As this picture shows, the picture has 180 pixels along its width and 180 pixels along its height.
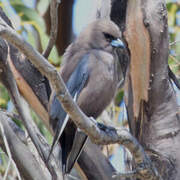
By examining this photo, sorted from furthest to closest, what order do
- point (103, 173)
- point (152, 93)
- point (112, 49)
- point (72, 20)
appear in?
point (72, 20)
point (112, 49)
point (103, 173)
point (152, 93)

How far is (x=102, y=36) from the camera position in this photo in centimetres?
381

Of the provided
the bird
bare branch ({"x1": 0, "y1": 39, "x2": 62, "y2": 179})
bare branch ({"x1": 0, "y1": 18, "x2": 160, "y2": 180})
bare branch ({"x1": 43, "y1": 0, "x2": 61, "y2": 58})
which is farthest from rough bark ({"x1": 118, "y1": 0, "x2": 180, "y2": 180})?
bare branch ({"x1": 0, "y1": 39, "x2": 62, "y2": 179})

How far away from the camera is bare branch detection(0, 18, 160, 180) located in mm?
2209

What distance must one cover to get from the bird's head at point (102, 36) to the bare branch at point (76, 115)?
90 centimetres

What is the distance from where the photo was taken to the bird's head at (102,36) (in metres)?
3.68

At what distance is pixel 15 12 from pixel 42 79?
4.16 feet

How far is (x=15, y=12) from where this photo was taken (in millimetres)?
4590

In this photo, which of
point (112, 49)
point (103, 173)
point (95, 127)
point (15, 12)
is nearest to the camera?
point (95, 127)

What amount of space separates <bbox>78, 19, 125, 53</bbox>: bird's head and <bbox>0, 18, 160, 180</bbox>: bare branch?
0.90 metres

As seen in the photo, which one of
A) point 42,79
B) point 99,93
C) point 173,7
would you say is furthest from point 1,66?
point 173,7

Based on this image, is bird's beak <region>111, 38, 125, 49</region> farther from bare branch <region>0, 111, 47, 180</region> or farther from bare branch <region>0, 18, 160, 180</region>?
bare branch <region>0, 111, 47, 180</region>

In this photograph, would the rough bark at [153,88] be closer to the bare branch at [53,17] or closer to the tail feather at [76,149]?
the tail feather at [76,149]

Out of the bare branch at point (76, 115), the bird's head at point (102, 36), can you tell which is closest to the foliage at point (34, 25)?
the bird's head at point (102, 36)

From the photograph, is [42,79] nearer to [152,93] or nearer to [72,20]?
[152,93]
